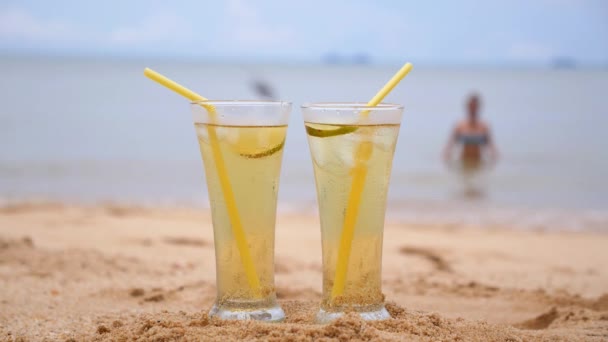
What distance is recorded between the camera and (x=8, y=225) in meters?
4.79

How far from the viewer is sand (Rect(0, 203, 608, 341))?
Answer: 2.08 metres

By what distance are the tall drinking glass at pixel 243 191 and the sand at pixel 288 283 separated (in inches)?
3.9

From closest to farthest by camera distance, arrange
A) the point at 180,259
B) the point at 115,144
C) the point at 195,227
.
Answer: the point at 180,259 → the point at 195,227 → the point at 115,144

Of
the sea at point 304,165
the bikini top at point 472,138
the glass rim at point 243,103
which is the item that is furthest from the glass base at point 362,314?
the bikini top at point 472,138

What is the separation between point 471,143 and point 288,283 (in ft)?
22.7

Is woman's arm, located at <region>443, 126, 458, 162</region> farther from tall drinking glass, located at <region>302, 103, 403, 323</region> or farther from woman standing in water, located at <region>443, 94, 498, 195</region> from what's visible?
tall drinking glass, located at <region>302, 103, 403, 323</region>

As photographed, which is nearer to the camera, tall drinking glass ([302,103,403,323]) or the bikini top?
tall drinking glass ([302,103,403,323])

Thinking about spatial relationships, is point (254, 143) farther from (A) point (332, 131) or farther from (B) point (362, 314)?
(B) point (362, 314)

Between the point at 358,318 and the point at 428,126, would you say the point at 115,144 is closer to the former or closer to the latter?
the point at 428,126

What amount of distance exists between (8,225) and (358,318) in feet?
Answer: 11.4

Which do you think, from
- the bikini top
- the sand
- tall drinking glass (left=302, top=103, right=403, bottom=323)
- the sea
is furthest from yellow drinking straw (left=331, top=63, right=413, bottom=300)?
the bikini top

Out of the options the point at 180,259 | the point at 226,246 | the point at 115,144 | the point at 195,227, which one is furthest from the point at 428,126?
the point at 226,246

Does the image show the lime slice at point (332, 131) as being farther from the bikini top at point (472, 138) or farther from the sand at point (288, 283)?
the bikini top at point (472, 138)

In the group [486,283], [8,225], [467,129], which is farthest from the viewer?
[467,129]
